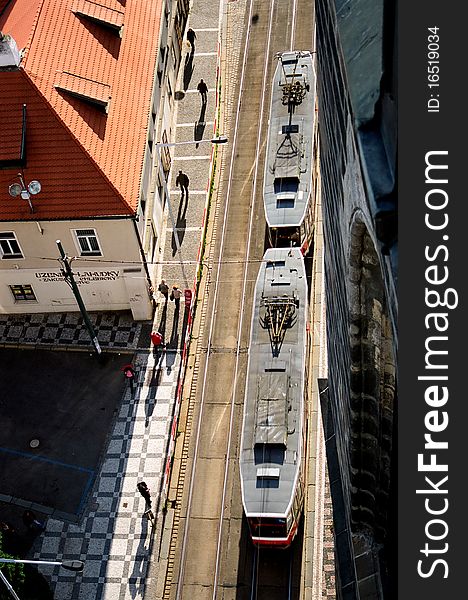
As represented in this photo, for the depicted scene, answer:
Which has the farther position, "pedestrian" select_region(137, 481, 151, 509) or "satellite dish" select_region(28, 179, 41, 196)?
"satellite dish" select_region(28, 179, 41, 196)

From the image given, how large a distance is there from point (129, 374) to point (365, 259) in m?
33.2

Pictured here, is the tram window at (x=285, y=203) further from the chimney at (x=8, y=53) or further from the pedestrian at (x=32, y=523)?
the pedestrian at (x=32, y=523)

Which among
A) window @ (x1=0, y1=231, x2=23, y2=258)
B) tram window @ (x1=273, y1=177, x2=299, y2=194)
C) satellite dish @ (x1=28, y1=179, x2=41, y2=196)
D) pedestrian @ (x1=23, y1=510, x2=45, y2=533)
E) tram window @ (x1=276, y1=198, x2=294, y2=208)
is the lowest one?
pedestrian @ (x1=23, y1=510, x2=45, y2=533)

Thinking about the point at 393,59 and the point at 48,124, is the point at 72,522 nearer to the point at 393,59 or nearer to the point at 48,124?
the point at 48,124

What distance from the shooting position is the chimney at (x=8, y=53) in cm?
4372

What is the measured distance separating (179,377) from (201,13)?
32.6 metres

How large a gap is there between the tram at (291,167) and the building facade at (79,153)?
6.48m

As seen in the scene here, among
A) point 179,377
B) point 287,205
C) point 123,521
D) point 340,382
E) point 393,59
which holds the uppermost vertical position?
point 287,205

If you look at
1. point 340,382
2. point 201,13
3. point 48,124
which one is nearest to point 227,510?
point 48,124

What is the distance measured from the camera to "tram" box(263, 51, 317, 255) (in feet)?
158

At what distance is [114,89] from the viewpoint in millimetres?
48188

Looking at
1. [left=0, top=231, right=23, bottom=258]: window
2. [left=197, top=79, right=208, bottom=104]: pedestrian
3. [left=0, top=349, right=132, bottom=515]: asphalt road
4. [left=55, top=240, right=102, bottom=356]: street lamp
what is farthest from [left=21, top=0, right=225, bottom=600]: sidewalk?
[left=0, top=231, right=23, bottom=258]: window

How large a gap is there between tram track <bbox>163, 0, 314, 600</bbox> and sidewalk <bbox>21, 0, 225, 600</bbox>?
0.99 m

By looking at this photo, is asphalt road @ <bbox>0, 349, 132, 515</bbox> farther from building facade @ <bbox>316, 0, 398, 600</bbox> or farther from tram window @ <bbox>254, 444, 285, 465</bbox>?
building facade @ <bbox>316, 0, 398, 600</bbox>
